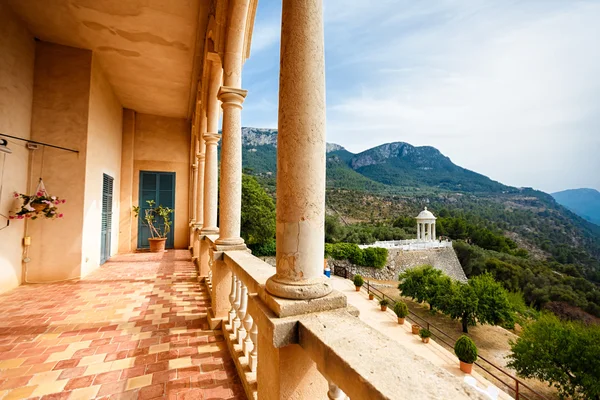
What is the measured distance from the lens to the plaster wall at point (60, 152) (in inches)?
284

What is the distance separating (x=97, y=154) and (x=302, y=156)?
9.53m

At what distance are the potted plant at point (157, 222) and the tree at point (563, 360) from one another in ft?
75.5

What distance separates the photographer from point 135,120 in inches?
507

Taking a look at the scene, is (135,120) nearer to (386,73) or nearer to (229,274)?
(229,274)

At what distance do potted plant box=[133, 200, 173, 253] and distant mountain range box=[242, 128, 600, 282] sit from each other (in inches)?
1540

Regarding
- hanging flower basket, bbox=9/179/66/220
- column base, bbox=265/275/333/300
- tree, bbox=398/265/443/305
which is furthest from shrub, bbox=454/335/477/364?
hanging flower basket, bbox=9/179/66/220

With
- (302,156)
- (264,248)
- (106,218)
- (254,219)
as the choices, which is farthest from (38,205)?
(264,248)

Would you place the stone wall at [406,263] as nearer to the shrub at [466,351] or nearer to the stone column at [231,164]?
the shrub at [466,351]

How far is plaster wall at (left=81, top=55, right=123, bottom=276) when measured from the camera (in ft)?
26.4

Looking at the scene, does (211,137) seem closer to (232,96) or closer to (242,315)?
(232,96)

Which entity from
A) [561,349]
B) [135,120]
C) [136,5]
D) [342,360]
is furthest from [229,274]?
[561,349]

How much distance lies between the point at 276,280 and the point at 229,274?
264 centimetres

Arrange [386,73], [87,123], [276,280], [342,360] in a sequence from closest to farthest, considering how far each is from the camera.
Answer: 1. [342,360]
2. [276,280]
3. [87,123]
4. [386,73]

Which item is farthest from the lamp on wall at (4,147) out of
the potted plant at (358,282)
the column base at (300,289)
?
the potted plant at (358,282)
